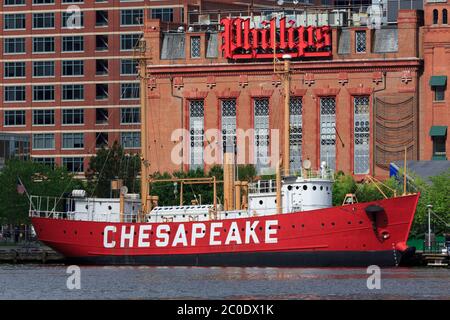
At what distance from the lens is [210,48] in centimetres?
18450

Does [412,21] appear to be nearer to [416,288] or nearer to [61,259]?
[61,259]

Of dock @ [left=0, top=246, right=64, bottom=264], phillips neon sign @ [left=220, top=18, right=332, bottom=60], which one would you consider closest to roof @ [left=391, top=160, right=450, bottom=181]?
phillips neon sign @ [left=220, top=18, right=332, bottom=60]

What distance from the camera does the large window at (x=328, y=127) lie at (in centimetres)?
17925

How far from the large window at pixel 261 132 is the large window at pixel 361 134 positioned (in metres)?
9.12

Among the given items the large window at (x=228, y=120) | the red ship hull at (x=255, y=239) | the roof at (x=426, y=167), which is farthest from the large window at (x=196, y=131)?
the red ship hull at (x=255, y=239)

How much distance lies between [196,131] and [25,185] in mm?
20685

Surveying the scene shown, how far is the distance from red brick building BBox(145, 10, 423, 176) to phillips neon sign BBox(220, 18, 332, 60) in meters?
0.96

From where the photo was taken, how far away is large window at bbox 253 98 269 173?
583 feet

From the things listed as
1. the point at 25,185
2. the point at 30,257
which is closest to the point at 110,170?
the point at 25,185

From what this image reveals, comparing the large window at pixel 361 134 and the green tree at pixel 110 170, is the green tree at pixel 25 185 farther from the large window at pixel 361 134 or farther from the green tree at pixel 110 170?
the large window at pixel 361 134

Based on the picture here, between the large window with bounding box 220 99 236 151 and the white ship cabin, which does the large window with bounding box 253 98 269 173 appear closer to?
the large window with bounding box 220 99 236 151

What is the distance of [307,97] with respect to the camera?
18012 cm
